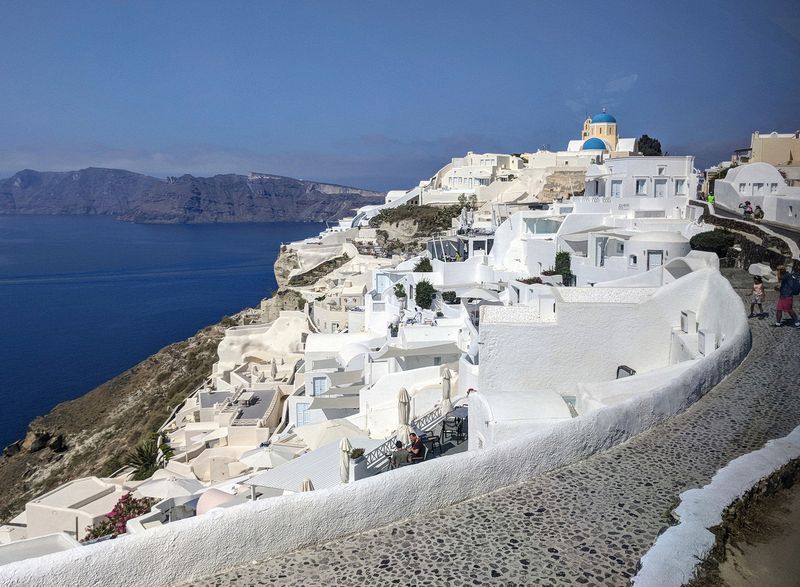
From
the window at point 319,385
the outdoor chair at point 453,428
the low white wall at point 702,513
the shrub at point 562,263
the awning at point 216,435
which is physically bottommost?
the awning at point 216,435

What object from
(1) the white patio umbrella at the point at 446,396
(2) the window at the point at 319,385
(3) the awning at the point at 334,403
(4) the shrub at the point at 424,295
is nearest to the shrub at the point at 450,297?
(4) the shrub at the point at 424,295

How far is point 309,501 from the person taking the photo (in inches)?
190

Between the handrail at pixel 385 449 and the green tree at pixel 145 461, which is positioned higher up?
the handrail at pixel 385 449

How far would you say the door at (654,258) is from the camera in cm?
1641

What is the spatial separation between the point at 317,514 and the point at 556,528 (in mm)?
1783

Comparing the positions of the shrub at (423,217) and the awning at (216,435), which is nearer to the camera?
the awning at (216,435)

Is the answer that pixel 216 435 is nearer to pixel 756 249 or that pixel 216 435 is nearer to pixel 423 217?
pixel 756 249

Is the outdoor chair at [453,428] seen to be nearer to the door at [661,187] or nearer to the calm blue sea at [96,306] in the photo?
the door at [661,187]

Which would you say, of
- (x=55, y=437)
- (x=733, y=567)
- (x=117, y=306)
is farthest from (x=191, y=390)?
(x=117, y=306)

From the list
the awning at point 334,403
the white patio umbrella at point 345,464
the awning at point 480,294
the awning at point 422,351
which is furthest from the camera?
the awning at point 480,294

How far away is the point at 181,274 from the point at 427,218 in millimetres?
44534

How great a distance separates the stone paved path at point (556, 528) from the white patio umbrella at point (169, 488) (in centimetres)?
866

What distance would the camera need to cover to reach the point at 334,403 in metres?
16.3

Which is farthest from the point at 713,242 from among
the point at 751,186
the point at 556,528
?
the point at 556,528
